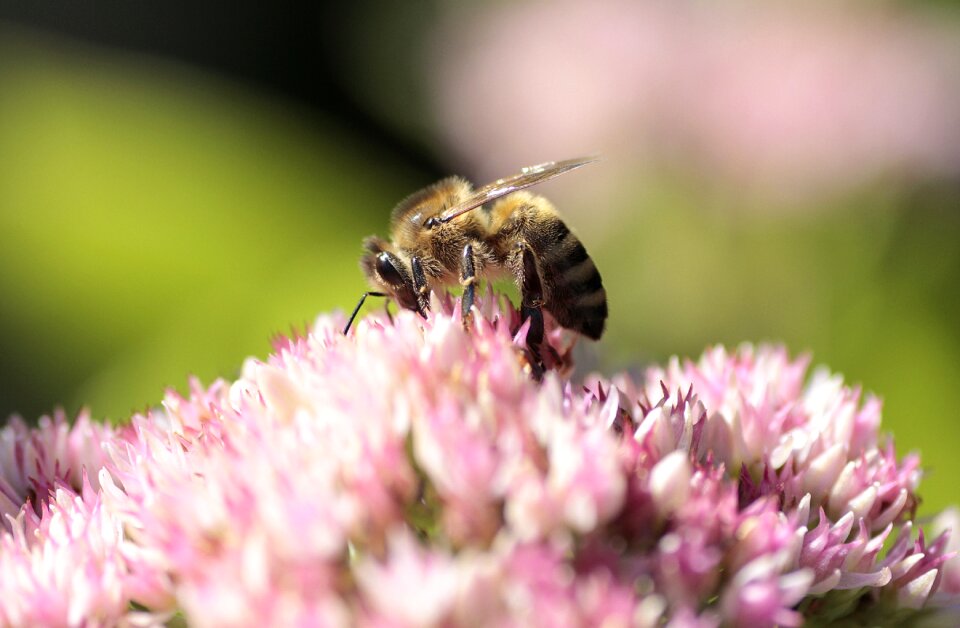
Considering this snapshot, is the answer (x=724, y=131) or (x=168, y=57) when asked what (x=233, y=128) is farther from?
(x=724, y=131)

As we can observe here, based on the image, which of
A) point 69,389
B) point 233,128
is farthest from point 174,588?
point 233,128

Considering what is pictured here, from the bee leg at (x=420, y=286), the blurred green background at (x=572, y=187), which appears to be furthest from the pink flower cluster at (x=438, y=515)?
the blurred green background at (x=572, y=187)

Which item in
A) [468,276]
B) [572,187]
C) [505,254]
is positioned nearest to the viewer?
[468,276]

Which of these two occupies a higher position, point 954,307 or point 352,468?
point 954,307

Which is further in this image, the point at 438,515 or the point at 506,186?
the point at 506,186

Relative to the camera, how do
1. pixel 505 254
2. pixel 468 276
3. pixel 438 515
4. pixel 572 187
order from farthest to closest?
pixel 572 187 → pixel 505 254 → pixel 468 276 → pixel 438 515

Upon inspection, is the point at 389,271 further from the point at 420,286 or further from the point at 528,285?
the point at 528,285

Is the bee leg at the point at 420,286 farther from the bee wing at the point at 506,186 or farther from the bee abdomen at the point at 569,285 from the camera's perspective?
the bee abdomen at the point at 569,285

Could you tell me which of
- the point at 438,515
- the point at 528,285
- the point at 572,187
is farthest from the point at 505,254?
the point at 572,187
